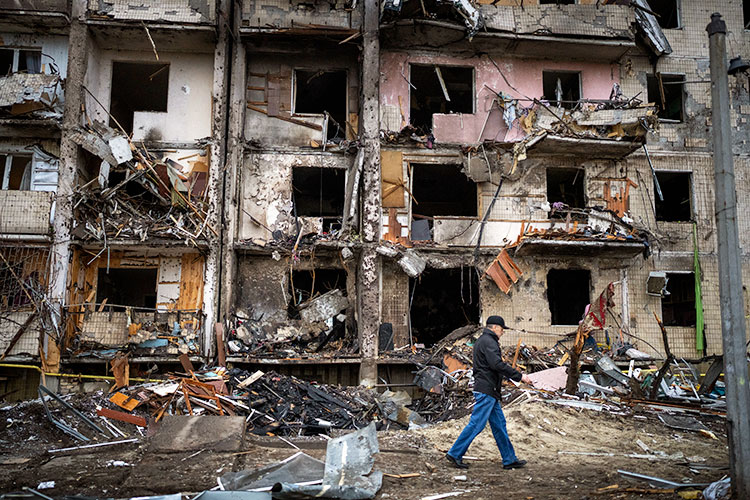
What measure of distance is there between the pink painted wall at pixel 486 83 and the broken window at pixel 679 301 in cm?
623

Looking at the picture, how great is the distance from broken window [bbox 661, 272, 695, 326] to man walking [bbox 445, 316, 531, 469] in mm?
12460

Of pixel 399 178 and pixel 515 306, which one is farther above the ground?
pixel 399 178

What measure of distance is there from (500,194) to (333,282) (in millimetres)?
5782

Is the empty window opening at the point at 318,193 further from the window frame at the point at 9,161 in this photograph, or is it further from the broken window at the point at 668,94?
the broken window at the point at 668,94

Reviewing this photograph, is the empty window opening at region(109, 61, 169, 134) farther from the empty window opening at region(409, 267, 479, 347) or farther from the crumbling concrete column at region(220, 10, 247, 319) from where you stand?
the empty window opening at region(409, 267, 479, 347)

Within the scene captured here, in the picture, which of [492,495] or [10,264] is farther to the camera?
[10,264]

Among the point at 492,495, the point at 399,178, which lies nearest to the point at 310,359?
the point at 399,178

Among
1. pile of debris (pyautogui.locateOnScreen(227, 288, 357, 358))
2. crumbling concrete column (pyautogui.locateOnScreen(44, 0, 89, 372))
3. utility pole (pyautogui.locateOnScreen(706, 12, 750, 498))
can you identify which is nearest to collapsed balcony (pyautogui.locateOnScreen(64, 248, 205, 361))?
crumbling concrete column (pyautogui.locateOnScreen(44, 0, 89, 372))

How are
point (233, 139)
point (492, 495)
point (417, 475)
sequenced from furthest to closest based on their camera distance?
1. point (233, 139)
2. point (417, 475)
3. point (492, 495)

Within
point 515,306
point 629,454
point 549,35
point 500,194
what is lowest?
point 629,454

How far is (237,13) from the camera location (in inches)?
639

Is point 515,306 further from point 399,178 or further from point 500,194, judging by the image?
point 399,178

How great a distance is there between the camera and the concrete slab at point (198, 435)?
23.8ft

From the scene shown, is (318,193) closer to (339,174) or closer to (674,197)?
(339,174)
